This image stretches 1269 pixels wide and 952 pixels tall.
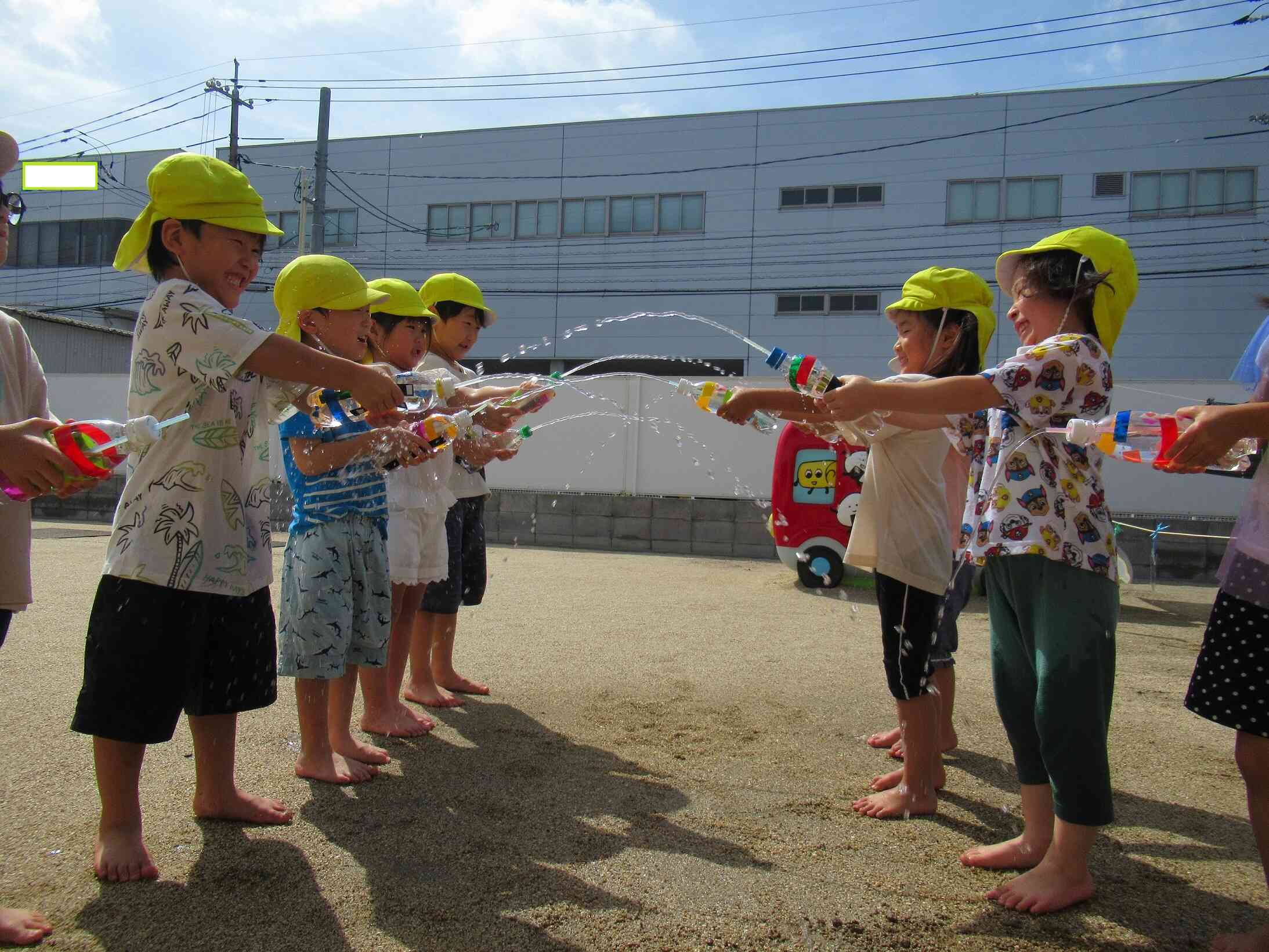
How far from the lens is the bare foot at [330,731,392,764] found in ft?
10.0

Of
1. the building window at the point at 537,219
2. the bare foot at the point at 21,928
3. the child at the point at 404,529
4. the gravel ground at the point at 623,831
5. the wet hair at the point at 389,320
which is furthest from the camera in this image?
the building window at the point at 537,219

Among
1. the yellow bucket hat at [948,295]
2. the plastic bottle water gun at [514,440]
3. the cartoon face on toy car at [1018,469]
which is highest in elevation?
the yellow bucket hat at [948,295]

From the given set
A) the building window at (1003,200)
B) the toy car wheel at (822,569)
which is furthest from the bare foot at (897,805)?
the building window at (1003,200)

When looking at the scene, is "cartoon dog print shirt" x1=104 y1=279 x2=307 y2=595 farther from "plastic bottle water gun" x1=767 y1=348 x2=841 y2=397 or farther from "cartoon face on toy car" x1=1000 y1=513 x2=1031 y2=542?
"cartoon face on toy car" x1=1000 y1=513 x2=1031 y2=542

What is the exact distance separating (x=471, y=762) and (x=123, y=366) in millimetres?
23065

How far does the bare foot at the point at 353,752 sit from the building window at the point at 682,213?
67.1 feet

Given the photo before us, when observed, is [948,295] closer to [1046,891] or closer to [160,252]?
[1046,891]

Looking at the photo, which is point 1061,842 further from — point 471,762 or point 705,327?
point 705,327

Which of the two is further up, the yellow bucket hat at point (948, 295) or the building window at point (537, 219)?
the building window at point (537, 219)

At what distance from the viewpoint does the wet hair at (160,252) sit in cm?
242

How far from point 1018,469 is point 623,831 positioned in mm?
1420

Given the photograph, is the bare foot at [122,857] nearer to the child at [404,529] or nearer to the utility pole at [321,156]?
the child at [404,529]

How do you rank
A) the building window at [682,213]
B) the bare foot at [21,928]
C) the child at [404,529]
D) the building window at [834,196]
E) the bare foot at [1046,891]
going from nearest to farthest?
the bare foot at [21,928] < the bare foot at [1046,891] < the child at [404,529] < the building window at [834,196] < the building window at [682,213]

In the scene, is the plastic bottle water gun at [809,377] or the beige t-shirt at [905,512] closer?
the plastic bottle water gun at [809,377]
